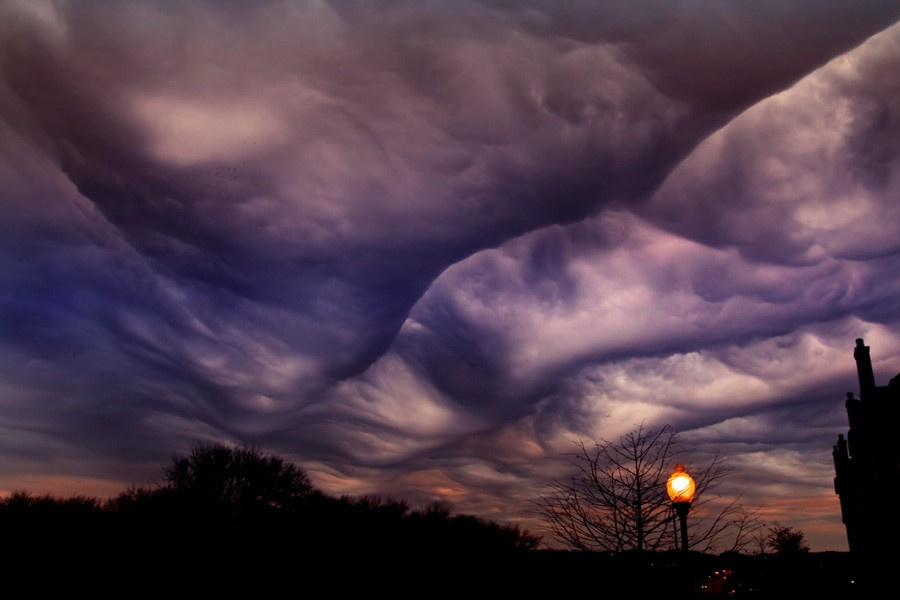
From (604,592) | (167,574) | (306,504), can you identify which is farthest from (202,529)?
(604,592)

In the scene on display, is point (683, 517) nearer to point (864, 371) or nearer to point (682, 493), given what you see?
point (682, 493)

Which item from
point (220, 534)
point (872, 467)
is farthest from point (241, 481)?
point (872, 467)

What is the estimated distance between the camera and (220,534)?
4144cm

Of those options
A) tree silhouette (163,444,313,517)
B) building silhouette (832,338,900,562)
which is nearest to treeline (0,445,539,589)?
tree silhouette (163,444,313,517)

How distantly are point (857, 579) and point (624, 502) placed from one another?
115 feet

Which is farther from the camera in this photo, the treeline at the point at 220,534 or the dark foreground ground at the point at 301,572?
the treeline at the point at 220,534

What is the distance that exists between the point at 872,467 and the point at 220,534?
4288 centimetres

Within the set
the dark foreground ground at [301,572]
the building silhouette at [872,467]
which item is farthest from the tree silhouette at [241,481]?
the building silhouette at [872,467]

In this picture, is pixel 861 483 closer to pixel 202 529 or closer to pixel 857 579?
pixel 857 579

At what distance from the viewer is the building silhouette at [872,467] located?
36281 mm

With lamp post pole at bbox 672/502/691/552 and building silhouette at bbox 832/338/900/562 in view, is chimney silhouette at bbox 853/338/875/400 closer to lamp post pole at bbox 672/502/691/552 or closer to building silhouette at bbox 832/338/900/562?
building silhouette at bbox 832/338/900/562

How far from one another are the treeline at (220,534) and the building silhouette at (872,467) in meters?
21.5

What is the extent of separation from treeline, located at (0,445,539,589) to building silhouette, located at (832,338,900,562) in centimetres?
2151

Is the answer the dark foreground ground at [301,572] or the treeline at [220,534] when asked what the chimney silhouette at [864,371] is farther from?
the treeline at [220,534]
